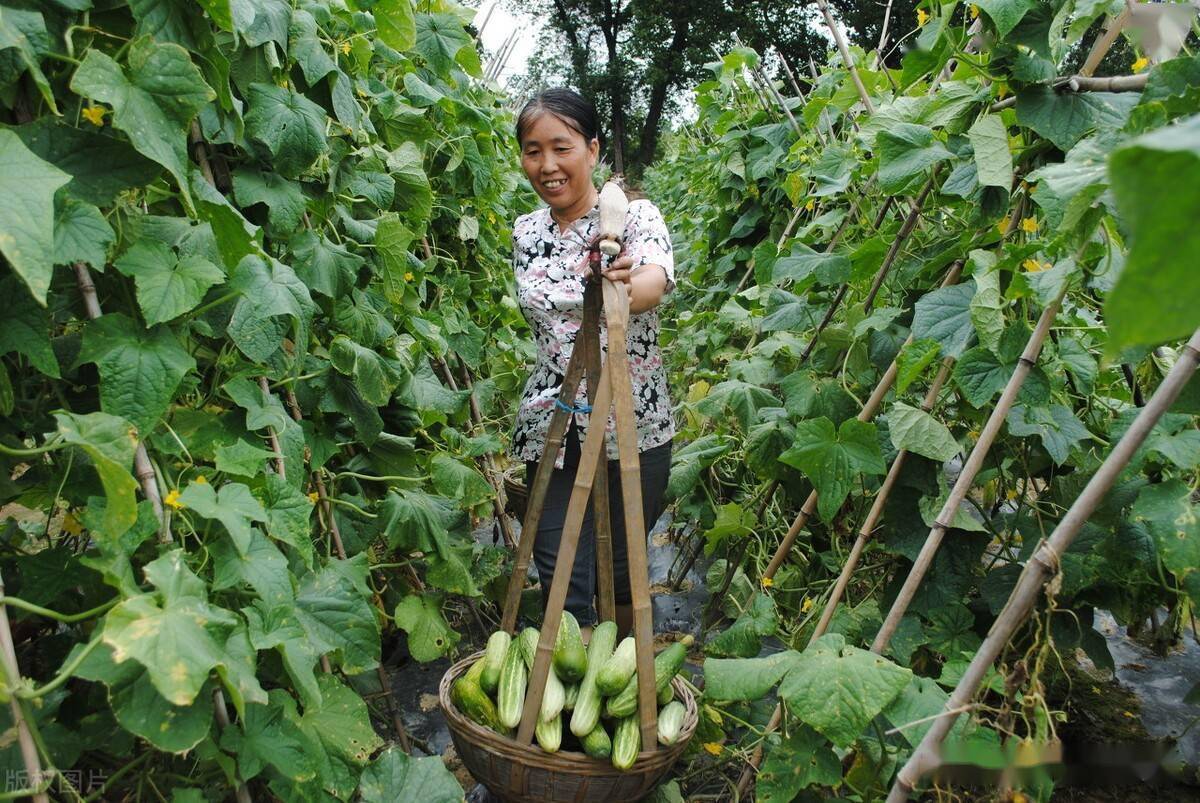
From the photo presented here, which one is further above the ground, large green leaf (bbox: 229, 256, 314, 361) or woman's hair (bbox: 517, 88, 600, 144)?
woman's hair (bbox: 517, 88, 600, 144)

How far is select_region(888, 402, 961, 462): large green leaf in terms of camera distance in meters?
1.92

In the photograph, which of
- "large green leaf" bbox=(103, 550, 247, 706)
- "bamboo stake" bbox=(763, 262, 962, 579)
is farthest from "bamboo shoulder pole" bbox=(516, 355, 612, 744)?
"large green leaf" bbox=(103, 550, 247, 706)

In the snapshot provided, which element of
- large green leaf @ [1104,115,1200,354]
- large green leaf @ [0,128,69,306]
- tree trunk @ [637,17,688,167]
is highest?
tree trunk @ [637,17,688,167]

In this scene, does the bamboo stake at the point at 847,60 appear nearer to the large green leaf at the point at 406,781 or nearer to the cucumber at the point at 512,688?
the cucumber at the point at 512,688

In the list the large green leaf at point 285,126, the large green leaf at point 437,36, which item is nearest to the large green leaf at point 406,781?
the large green leaf at point 285,126

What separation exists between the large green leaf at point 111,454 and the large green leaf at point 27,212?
9.0 inches

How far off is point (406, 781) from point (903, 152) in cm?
178

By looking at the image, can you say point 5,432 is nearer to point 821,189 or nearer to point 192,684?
point 192,684

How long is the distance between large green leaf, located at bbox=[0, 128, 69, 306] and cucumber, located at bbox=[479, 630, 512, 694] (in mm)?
1396

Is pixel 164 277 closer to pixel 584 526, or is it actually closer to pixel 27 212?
pixel 27 212

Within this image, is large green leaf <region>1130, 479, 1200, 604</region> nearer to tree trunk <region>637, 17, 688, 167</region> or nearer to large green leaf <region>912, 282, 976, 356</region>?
large green leaf <region>912, 282, 976, 356</region>

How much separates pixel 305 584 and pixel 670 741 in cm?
89

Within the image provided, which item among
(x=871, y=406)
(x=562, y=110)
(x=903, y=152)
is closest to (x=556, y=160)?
(x=562, y=110)

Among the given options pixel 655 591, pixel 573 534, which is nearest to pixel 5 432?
pixel 573 534
